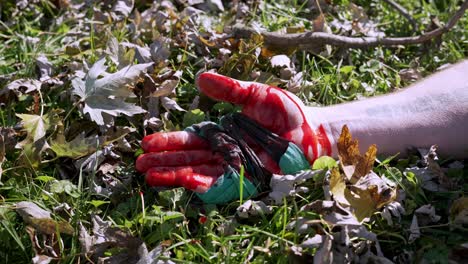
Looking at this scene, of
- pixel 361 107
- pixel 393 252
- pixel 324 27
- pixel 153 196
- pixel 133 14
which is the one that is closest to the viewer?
pixel 393 252

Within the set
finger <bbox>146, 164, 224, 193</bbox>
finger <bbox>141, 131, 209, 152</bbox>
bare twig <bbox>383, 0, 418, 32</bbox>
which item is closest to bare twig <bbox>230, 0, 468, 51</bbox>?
bare twig <bbox>383, 0, 418, 32</bbox>

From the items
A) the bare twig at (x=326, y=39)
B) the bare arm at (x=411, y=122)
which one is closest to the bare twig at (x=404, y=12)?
the bare twig at (x=326, y=39)

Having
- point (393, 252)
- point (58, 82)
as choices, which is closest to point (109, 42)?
point (58, 82)

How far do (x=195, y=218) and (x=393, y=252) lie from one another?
59cm

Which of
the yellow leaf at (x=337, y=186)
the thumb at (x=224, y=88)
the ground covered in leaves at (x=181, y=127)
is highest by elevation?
the thumb at (x=224, y=88)

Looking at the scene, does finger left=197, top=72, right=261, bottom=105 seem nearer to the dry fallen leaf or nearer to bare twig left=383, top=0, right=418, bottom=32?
the dry fallen leaf

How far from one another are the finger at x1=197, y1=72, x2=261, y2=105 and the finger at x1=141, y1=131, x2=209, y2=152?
16cm

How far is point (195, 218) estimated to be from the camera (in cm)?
195

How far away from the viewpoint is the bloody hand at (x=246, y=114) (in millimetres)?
2047

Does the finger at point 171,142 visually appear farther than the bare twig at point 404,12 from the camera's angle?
No

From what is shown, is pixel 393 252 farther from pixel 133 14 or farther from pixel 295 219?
pixel 133 14

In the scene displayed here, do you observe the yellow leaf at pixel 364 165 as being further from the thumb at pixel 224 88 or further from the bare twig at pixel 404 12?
the bare twig at pixel 404 12

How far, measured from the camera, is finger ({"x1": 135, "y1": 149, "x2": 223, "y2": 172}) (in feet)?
6.72

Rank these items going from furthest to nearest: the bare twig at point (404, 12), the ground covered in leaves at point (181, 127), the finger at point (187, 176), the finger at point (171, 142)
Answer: the bare twig at point (404, 12)
the finger at point (171, 142)
the finger at point (187, 176)
the ground covered in leaves at point (181, 127)
